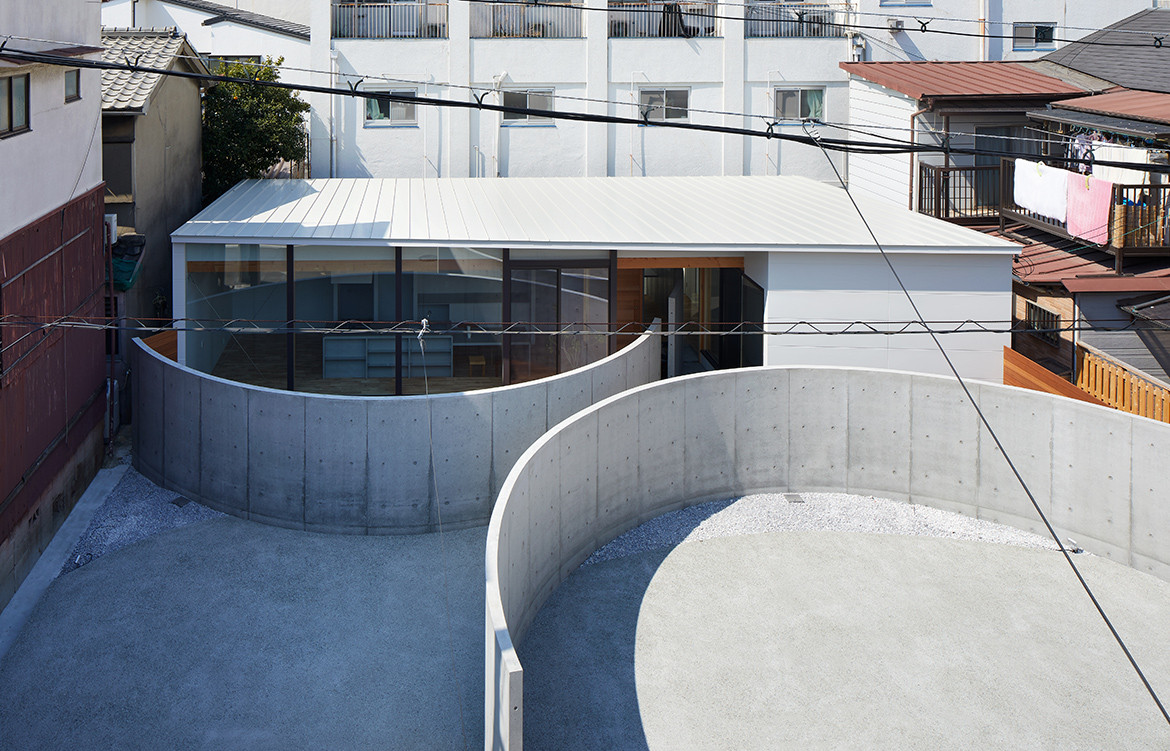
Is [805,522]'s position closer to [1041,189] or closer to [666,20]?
[1041,189]

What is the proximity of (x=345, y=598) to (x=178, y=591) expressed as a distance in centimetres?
175

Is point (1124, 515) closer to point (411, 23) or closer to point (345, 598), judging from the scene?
point (345, 598)

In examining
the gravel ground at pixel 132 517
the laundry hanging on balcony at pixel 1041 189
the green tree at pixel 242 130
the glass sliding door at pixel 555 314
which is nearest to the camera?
the gravel ground at pixel 132 517

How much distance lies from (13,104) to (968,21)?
885 inches

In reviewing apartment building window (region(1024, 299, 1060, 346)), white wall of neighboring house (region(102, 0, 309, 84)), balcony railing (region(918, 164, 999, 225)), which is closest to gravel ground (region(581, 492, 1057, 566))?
apartment building window (region(1024, 299, 1060, 346))

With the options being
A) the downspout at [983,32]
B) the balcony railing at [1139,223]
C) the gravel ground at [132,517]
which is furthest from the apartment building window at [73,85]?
the downspout at [983,32]

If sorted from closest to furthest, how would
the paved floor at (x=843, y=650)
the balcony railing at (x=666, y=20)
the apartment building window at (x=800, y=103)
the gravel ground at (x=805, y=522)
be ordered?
the paved floor at (x=843, y=650) → the gravel ground at (x=805, y=522) → the balcony railing at (x=666, y=20) → the apartment building window at (x=800, y=103)

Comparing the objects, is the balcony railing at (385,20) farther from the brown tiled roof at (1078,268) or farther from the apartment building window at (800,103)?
the brown tiled roof at (1078,268)

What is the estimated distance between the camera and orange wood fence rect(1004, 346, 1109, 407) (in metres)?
14.9

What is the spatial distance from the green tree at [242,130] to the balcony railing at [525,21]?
4.94 meters

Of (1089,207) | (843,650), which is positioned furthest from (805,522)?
(1089,207)

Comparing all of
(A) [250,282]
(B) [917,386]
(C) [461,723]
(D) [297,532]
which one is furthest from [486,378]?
(C) [461,723]

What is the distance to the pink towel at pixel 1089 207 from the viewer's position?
1800cm

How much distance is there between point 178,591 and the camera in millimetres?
11836
